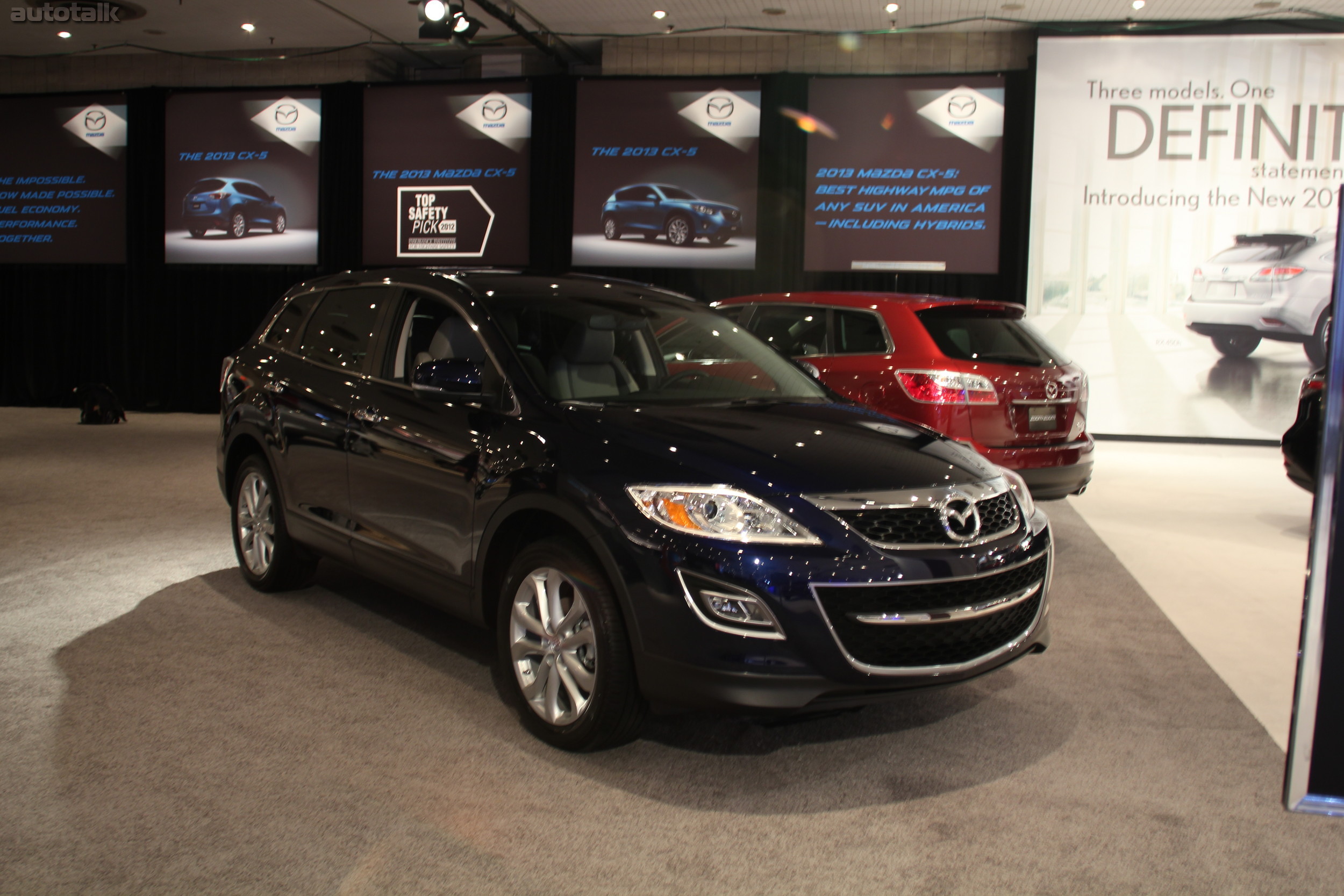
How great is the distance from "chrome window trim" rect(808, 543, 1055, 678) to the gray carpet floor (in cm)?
31

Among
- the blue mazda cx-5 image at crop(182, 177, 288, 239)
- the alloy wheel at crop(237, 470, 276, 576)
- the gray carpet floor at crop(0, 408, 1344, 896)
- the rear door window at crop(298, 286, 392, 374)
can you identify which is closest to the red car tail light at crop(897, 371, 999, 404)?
the gray carpet floor at crop(0, 408, 1344, 896)

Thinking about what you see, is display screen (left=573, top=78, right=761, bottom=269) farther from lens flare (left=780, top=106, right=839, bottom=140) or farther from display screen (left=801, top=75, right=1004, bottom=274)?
display screen (left=801, top=75, right=1004, bottom=274)

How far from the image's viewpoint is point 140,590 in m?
4.42

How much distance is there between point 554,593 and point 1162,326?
9867mm

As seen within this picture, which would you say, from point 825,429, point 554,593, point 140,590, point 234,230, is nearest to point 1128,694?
point 825,429

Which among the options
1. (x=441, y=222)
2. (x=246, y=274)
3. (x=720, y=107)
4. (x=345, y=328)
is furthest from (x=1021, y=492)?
(x=246, y=274)

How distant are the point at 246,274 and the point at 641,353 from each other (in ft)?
37.0

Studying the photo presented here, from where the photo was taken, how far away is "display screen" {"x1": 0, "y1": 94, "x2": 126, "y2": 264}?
13234 millimetres

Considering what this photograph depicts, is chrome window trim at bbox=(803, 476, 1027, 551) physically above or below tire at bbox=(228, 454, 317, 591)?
above

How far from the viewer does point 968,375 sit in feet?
16.7

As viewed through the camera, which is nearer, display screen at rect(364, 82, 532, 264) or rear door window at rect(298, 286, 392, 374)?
rear door window at rect(298, 286, 392, 374)

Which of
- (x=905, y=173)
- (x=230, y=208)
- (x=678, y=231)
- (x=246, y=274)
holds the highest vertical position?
(x=905, y=173)

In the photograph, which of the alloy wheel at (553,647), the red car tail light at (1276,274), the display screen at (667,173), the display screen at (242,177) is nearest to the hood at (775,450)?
the alloy wheel at (553,647)
